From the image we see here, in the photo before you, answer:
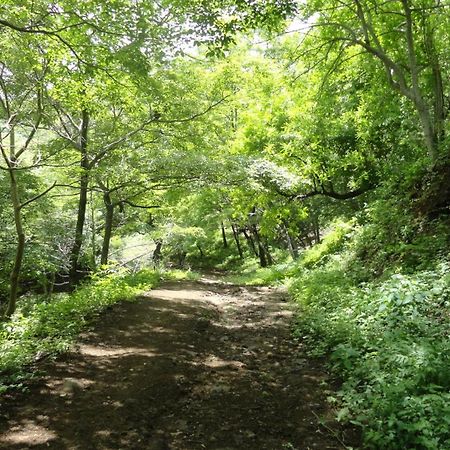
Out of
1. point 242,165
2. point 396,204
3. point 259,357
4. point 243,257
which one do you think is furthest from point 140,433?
point 243,257

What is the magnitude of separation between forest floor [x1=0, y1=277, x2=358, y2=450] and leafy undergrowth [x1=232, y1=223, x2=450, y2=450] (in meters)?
0.39

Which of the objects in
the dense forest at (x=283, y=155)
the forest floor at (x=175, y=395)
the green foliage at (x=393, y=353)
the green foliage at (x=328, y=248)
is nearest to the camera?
the green foliage at (x=393, y=353)

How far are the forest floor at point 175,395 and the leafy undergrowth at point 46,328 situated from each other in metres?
0.29

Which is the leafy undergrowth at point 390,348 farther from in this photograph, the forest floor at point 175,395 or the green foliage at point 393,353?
the forest floor at point 175,395

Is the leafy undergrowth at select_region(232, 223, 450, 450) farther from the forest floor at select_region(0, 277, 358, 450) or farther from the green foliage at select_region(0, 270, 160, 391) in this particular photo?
the green foliage at select_region(0, 270, 160, 391)

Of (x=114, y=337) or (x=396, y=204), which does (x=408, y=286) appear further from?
(x=114, y=337)

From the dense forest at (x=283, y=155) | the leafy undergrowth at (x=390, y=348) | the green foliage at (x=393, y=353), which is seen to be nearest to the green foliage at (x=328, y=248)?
the dense forest at (x=283, y=155)

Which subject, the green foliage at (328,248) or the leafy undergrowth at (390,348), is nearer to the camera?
the leafy undergrowth at (390,348)

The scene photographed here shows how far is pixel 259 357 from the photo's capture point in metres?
6.24

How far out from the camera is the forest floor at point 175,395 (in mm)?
3898

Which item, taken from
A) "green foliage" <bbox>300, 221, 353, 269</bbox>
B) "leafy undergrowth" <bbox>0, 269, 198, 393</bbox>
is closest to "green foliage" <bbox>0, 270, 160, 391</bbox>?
"leafy undergrowth" <bbox>0, 269, 198, 393</bbox>

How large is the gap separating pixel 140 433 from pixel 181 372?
1596 millimetres

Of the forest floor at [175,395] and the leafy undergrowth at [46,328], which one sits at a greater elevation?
the leafy undergrowth at [46,328]

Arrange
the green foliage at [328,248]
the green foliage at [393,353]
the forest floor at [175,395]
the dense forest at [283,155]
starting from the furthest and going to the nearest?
the green foliage at [328,248]
the dense forest at [283,155]
the forest floor at [175,395]
the green foliage at [393,353]
